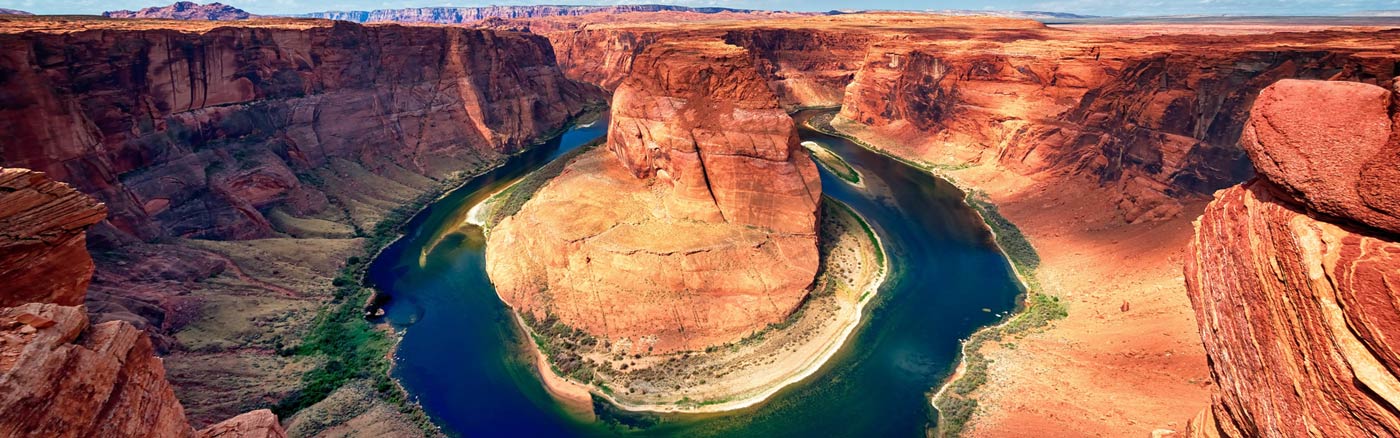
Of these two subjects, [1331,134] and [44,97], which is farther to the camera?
[44,97]

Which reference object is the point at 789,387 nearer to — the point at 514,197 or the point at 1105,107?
the point at 514,197

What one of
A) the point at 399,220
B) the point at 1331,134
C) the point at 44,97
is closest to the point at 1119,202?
the point at 1331,134

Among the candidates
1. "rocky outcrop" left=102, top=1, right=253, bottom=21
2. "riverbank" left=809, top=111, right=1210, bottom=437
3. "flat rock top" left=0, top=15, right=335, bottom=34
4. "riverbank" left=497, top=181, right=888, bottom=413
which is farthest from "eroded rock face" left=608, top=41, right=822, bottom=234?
"rocky outcrop" left=102, top=1, right=253, bottom=21

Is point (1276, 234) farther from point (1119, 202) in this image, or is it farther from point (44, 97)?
point (44, 97)

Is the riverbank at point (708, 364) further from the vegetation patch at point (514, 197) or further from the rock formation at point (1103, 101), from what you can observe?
the rock formation at point (1103, 101)

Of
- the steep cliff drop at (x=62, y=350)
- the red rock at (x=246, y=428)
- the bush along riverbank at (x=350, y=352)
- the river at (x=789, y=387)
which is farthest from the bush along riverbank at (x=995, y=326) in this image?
the steep cliff drop at (x=62, y=350)

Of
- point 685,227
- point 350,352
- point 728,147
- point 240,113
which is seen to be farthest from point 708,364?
point 240,113
